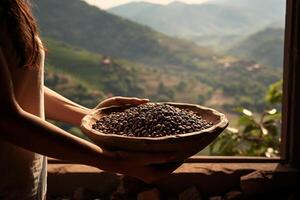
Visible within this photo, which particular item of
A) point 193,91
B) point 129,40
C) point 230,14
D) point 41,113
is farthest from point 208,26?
point 41,113

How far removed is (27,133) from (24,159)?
128mm

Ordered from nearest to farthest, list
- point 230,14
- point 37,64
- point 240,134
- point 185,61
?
point 37,64
point 240,134
point 185,61
point 230,14

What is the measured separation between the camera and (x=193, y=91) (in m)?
6.29

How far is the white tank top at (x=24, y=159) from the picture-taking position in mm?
1077

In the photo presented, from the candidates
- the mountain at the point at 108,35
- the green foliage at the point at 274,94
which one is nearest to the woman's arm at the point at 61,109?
the green foliage at the point at 274,94

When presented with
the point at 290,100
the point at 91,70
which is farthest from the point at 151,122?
the point at 91,70

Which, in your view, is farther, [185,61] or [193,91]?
[185,61]

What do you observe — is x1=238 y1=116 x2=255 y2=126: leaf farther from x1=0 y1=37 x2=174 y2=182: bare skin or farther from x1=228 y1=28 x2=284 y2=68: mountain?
x1=228 y1=28 x2=284 y2=68: mountain

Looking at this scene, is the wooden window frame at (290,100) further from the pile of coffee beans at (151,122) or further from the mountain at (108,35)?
the mountain at (108,35)

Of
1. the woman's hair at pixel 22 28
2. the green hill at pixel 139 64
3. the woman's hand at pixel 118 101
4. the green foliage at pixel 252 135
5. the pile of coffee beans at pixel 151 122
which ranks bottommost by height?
the green hill at pixel 139 64

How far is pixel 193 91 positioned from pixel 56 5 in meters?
2.04

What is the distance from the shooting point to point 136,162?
3.70 feet

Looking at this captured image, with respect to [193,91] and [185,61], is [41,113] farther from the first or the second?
[185,61]

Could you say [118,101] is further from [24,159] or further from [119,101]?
[24,159]
